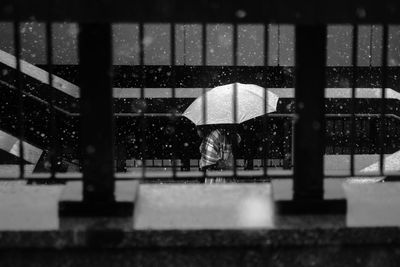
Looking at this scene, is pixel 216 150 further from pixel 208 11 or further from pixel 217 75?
pixel 217 75

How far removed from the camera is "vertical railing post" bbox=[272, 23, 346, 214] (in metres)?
2.51

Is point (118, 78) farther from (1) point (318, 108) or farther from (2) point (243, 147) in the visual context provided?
(1) point (318, 108)

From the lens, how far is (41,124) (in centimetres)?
872

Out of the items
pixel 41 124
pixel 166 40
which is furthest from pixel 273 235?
pixel 166 40

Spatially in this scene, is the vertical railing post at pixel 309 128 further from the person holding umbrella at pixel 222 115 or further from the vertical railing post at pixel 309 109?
the person holding umbrella at pixel 222 115

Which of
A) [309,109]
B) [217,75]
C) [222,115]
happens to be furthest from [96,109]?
[217,75]

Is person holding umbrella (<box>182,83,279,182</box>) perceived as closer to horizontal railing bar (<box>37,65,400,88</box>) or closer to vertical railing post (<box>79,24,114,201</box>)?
vertical railing post (<box>79,24,114,201</box>)

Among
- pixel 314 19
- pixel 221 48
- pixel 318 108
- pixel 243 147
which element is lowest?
pixel 243 147

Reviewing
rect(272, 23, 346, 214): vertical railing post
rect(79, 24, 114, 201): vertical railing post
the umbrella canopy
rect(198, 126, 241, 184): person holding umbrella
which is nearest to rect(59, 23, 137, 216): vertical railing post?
rect(79, 24, 114, 201): vertical railing post

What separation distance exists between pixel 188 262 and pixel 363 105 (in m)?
8.41

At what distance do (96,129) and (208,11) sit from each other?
0.66 meters

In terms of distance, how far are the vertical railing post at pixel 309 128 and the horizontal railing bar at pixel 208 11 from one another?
3.0 inches

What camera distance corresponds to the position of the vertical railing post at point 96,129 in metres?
2.49

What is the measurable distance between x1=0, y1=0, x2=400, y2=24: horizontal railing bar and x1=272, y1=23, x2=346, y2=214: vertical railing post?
0.25 feet
